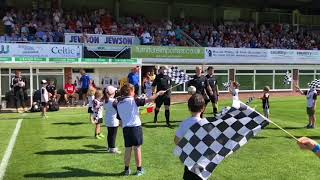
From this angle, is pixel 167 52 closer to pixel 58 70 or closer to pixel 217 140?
pixel 58 70

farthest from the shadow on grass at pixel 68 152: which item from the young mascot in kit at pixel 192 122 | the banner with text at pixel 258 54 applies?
the banner with text at pixel 258 54

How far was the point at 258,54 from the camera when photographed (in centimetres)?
3791

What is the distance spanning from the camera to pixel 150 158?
35.9 ft

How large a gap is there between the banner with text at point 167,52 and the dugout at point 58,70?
986 mm

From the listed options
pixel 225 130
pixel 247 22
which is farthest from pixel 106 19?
pixel 225 130

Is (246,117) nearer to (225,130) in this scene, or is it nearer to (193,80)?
(225,130)

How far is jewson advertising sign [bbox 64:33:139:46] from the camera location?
1202 inches

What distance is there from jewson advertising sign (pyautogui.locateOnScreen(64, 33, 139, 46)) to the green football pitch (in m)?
15.0

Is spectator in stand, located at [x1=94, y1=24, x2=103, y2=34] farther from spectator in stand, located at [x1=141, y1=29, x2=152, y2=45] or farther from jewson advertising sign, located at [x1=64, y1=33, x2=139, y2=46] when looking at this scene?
spectator in stand, located at [x1=141, y1=29, x2=152, y2=45]

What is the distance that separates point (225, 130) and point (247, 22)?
4027 cm

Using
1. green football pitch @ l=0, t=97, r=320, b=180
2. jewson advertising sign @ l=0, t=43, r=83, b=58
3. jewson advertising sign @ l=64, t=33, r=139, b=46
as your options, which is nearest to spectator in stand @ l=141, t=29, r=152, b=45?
jewson advertising sign @ l=64, t=33, r=139, b=46

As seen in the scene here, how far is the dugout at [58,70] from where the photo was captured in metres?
26.8

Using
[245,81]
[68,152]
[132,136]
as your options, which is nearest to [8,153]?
[68,152]

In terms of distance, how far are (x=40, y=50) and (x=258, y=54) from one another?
17.0 meters
